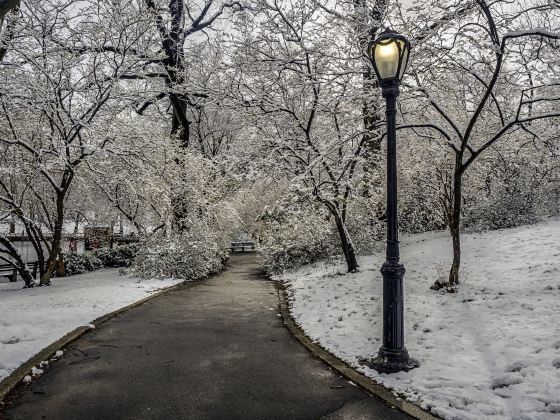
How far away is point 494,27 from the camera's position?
7.23m

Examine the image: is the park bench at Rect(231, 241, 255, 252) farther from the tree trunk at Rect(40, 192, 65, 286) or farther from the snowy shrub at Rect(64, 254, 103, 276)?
the tree trunk at Rect(40, 192, 65, 286)

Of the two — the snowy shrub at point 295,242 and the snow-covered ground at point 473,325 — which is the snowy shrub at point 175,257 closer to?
the snowy shrub at point 295,242

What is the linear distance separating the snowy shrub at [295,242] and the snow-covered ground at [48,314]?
570cm

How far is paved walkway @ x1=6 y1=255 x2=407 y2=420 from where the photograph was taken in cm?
424

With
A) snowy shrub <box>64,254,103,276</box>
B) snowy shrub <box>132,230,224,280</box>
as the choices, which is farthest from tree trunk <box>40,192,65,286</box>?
snowy shrub <box>64,254,103,276</box>

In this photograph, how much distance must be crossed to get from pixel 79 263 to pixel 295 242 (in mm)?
11575

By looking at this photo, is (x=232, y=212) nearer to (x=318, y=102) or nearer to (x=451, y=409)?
(x=318, y=102)

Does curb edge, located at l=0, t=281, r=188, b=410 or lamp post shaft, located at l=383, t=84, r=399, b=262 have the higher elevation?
lamp post shaft, located at l=383, t=84, r=399, b=262

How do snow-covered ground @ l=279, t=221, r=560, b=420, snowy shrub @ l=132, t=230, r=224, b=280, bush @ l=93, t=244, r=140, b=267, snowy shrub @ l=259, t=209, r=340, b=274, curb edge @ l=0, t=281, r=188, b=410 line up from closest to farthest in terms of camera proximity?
snow-covered ground @ l=279, t=221, r=560, b=420, curb edge @ l=0, t=281, r=188, b=410, snowy shrub @ l=132, t=230, r=224, b=280, snowy shrub @ l=259, t=209, r=340, b=274, bush @ l=93, t=244, r=140, b=267

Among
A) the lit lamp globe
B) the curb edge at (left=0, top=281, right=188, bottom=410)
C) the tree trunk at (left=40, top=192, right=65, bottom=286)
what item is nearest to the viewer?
the curb edge at (left=0, top=281, right=188, bottom=410)

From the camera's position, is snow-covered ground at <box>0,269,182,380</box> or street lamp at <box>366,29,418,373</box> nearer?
street lamp at <box>366,29,418,373</box>

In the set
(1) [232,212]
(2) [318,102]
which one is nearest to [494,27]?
(2) [318,102]

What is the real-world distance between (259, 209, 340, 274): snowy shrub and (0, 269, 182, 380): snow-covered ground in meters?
5.70

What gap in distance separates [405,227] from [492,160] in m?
5.24
